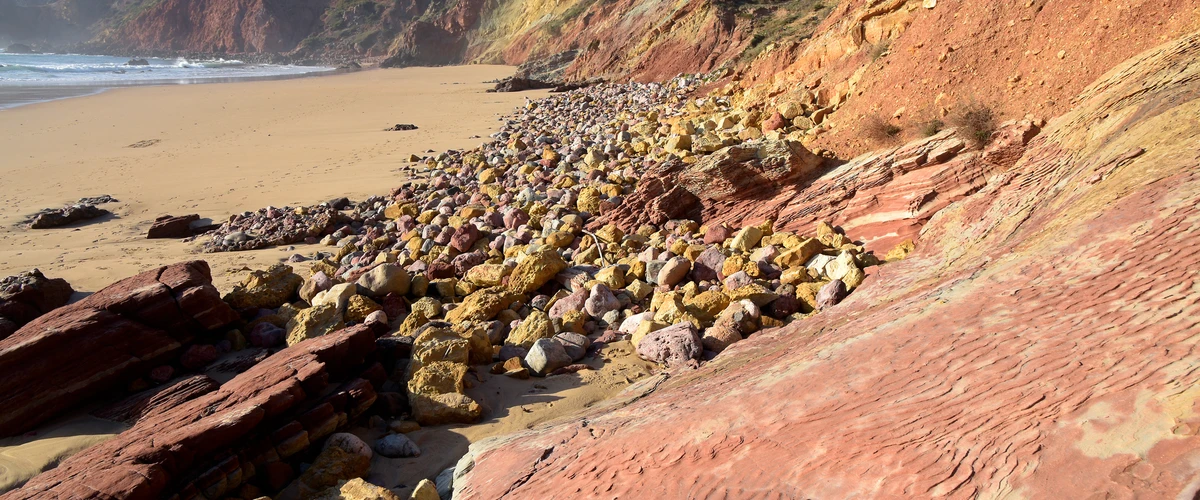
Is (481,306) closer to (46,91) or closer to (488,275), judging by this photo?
(488,275)

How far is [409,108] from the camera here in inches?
728

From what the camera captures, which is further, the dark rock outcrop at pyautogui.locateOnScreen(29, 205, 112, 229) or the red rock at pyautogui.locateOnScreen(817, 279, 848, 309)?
the dark rock outcrop at pyautogui.locateOnScreen(29, 205, 112, 229)

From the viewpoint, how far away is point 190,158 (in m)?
12.2

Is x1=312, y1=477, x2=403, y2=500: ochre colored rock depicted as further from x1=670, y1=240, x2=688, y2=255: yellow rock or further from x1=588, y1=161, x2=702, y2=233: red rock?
x1=588, y1=161, x2=702, y2=233: red rock

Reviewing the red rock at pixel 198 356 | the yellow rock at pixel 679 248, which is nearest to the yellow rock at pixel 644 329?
the yellow rock at pixel 679 248

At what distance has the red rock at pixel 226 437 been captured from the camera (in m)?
2.80

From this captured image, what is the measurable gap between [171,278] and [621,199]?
3.92m

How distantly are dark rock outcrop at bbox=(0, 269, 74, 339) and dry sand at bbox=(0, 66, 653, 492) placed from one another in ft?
2.37

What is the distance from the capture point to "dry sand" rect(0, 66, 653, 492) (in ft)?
11.9

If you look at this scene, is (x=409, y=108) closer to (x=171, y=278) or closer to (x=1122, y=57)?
(x=171, y=278)

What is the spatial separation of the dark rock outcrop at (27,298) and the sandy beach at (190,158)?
0.81 meters

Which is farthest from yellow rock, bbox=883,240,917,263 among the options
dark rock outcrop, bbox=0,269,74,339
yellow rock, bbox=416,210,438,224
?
dark rock outcrop, bbox=0,269,74,339

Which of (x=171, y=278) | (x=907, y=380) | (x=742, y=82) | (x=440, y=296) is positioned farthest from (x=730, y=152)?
(x=742, y=82)

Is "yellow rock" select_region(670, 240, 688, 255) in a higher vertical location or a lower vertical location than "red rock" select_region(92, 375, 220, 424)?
higher
